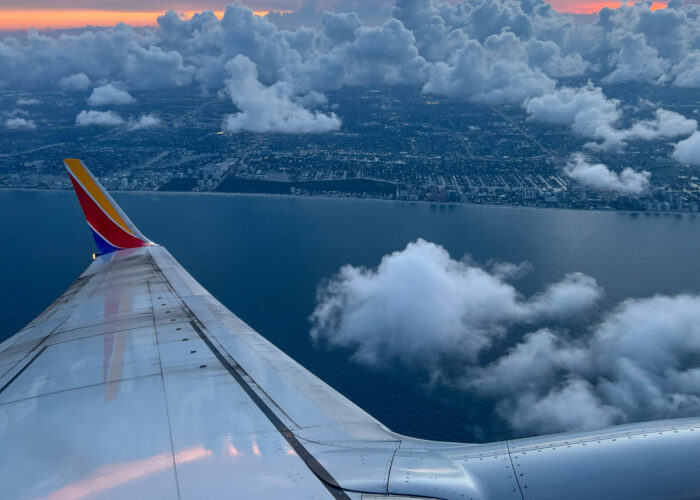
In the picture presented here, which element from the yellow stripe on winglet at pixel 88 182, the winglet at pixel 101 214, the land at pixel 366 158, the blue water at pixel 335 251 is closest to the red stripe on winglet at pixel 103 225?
the winglet at pixel 101 214

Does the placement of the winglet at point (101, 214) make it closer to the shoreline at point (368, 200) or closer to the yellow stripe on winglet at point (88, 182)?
the yellow stripe on winglet at point (88, 182)

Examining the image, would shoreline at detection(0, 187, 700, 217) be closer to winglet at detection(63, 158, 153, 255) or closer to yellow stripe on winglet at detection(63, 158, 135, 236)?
winglet at detection(63, 158, 153, 255)

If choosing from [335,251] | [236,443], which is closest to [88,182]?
[236,443]

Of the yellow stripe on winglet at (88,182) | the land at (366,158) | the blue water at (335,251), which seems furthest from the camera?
the land at (366,158)

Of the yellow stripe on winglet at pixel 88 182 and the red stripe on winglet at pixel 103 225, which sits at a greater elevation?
the yellow stripe on winglet at pixel 88 182

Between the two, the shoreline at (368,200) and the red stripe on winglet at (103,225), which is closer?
the red stripe on winglet at (103,225)

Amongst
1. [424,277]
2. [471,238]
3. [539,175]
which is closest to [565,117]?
[539,175]

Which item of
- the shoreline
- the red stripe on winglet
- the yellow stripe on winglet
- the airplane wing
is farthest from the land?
the airplane wing

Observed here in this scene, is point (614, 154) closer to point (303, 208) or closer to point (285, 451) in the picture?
point (303, 208)
